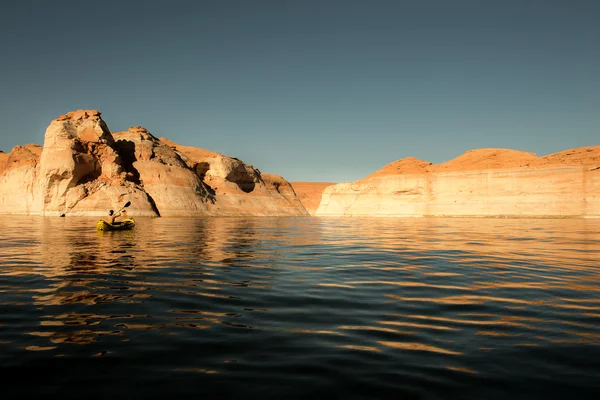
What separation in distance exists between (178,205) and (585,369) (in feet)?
210

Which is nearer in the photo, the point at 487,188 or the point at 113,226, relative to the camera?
the point at 113,226

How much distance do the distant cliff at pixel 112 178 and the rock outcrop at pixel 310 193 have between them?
58846 mm

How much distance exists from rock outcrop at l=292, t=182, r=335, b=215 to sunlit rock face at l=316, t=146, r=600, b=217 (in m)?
59.9

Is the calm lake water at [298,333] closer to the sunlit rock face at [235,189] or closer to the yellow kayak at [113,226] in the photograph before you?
the yellow kayak at [113,226]

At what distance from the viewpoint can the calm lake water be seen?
3234 millimetres

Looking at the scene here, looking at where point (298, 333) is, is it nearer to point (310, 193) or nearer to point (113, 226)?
point (113, 226)

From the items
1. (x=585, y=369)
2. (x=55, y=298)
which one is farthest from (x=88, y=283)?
(x=585, y=369)

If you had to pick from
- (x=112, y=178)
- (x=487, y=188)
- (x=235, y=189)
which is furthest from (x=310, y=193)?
(x=112, y=178)

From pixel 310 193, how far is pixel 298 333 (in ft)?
545

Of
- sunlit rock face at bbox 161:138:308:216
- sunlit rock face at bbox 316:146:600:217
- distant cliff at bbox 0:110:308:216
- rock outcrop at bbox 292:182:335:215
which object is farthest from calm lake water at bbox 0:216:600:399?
rock outcrop at bbox 292:182:335:215

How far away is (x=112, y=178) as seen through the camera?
61969mm

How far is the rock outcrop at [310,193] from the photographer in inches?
5756

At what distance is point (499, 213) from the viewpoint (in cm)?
5944

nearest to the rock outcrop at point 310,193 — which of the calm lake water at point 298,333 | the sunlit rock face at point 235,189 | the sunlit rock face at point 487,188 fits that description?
the sunlit rock face at point 235,189
